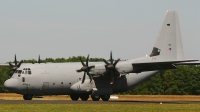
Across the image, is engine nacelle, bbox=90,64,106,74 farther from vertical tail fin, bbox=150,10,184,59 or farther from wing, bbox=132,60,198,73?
vertical tail fin, bbox=150,10,184,59

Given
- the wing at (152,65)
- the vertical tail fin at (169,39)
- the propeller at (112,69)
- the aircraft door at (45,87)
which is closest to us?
the wing at (152,65)

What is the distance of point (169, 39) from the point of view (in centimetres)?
6444

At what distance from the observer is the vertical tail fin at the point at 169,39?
63.9 metres

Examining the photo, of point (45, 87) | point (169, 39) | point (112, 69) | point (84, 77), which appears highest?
point (169, 39)

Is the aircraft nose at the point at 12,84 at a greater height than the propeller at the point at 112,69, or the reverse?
the propeller at the point at 112,69

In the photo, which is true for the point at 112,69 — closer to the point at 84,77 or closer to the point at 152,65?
the point at 84,77

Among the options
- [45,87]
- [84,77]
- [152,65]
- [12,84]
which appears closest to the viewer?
[12,84]

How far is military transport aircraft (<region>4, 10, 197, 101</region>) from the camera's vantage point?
193 ft

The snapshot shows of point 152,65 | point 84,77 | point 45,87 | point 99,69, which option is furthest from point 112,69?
point 45,87

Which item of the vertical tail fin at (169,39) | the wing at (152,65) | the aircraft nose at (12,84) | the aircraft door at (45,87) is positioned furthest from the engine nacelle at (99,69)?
the aircraft nose at (12,84)

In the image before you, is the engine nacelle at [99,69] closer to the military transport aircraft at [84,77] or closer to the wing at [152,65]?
the military transport aircraft at [84,77]

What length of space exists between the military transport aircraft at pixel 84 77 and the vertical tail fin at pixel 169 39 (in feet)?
4.63

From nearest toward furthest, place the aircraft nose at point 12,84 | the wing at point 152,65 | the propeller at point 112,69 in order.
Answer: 1. the wing at point 152,65
2. the propeller at point 112,69
3. the aircraft nose at point 12,84

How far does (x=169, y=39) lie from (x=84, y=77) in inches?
489
